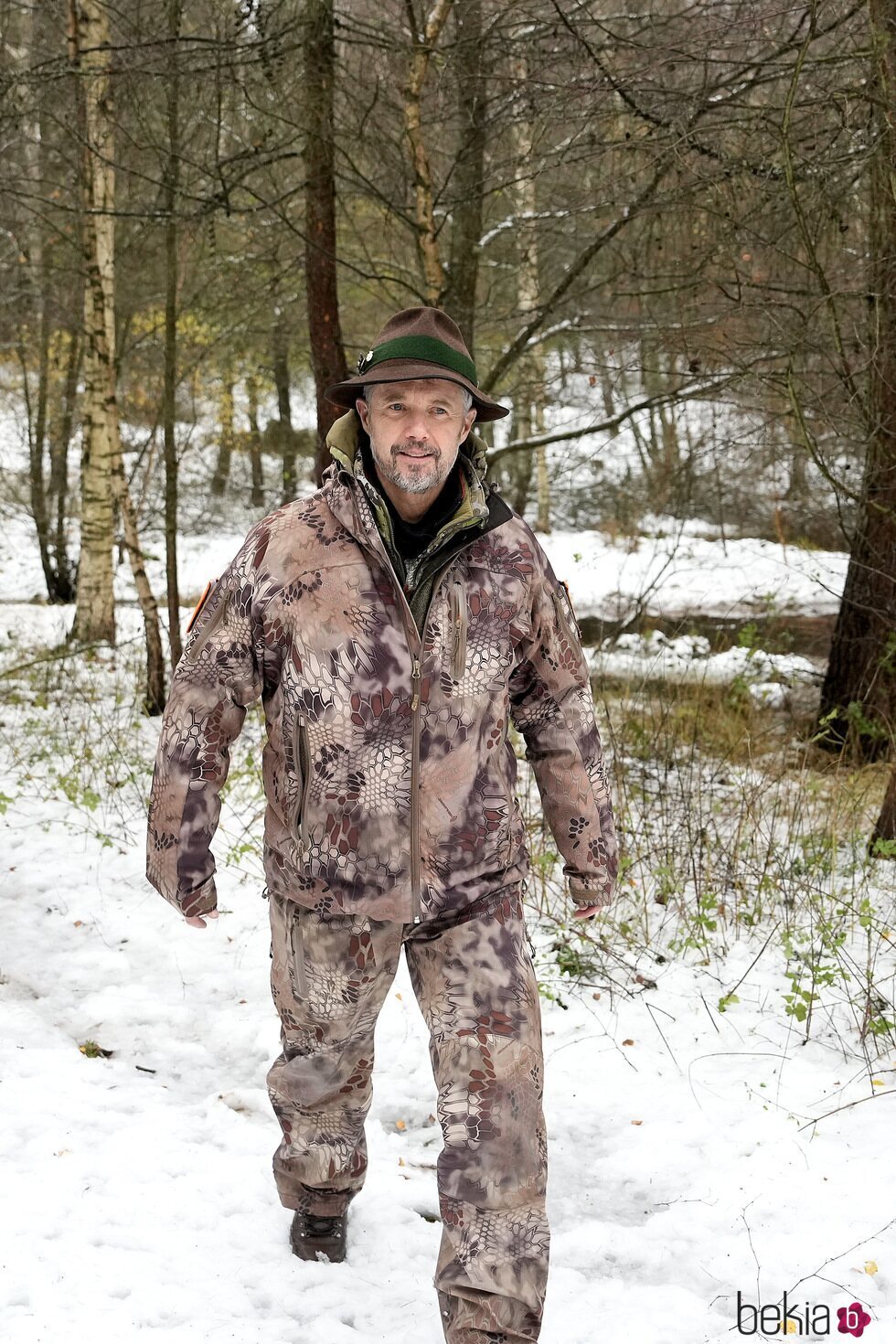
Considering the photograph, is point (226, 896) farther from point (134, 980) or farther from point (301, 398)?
point (301, 398)

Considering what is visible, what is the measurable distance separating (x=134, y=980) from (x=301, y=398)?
2461cm

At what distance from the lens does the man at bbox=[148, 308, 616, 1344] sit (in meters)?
2.40

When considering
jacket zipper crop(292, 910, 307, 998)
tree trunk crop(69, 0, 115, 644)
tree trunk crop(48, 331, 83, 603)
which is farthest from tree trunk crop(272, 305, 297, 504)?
jacket zipper crop(292, 910, 307, 998)

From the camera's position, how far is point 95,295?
8367 millimetres

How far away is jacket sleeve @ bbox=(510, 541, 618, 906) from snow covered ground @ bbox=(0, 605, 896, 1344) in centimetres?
110

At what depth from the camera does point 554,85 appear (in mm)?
5934

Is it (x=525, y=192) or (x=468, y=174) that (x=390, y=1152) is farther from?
(x=525, y=192)

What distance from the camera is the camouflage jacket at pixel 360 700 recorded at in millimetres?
2439

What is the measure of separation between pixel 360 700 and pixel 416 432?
2.05 ft

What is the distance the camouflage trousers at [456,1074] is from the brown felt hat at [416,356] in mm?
1215

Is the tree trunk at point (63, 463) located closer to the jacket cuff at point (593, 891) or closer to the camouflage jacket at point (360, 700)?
the camouflage jacket at point (360, 700)

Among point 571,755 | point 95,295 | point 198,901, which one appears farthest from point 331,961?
point 95,295

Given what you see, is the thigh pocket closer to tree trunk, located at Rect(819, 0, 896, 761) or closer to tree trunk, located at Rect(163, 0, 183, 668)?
tree trunk, located at Rect(819, 0, 896, 761)

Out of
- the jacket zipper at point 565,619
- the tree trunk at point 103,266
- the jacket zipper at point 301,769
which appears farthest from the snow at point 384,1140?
the tree trunk at point 103,266
